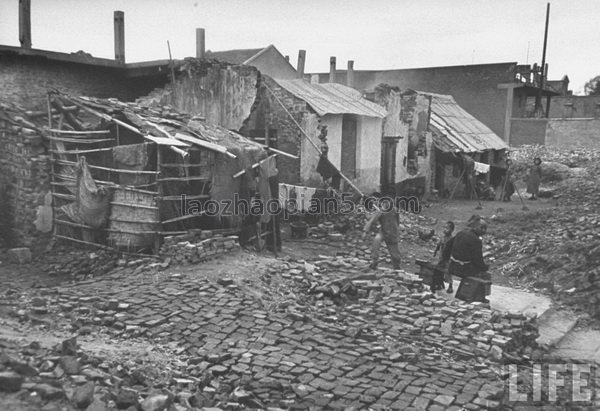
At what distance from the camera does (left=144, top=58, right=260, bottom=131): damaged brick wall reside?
581 inches

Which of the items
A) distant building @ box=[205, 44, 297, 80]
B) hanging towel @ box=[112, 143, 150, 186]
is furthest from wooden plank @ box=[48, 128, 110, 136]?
distant building @ box=[205, 44, 297, 80]

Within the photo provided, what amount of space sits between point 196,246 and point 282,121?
654cm

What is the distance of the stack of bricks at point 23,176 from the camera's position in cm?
1131

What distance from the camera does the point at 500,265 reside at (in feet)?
41.1

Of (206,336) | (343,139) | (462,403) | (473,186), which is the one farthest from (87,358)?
(473,186)

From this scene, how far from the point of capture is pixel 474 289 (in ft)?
28.9

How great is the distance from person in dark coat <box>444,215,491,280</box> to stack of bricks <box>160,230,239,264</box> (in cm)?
410

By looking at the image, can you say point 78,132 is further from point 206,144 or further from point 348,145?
point 348,145

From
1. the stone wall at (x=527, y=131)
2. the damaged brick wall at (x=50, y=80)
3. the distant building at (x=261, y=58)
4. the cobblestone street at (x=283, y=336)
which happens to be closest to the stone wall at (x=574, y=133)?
the stone wall at (x=527, y=131)

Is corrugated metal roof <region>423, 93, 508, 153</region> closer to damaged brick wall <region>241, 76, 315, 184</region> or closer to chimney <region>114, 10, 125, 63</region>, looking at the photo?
damaged brick wall <region>241, 76, 315, 184</region>

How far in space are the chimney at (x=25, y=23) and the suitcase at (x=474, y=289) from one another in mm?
11698

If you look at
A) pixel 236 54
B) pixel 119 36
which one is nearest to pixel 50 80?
pixel 119 36

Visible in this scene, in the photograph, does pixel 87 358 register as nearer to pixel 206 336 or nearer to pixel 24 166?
pixel 206 336

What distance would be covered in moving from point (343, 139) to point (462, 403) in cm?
1274
